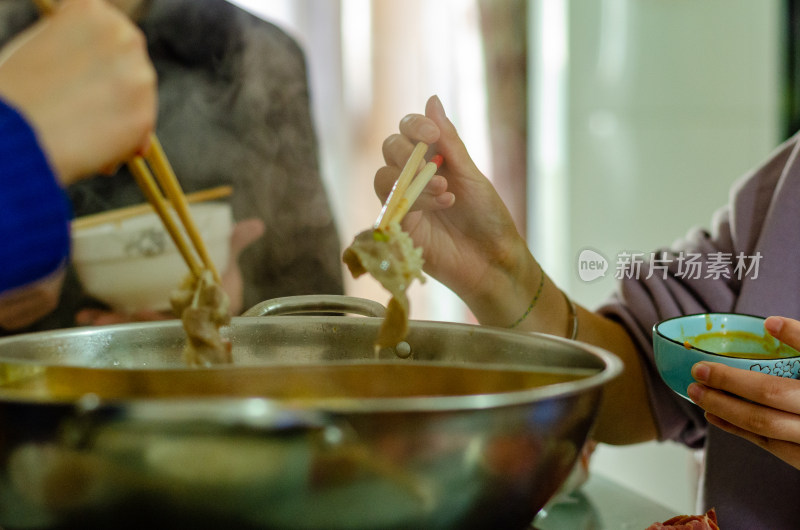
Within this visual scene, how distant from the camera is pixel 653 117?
258cm

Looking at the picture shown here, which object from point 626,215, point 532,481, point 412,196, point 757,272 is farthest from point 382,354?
point 626,215

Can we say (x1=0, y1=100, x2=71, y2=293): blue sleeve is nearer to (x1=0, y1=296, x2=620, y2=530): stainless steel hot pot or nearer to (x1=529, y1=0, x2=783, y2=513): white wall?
(x1=0, y1=296, x2=620, y2=530): stainless steel hot pot

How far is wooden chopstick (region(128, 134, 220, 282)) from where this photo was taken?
2.27 feet

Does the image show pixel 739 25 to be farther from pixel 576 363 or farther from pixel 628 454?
pixel 576 363

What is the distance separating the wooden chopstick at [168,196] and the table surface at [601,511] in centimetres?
53

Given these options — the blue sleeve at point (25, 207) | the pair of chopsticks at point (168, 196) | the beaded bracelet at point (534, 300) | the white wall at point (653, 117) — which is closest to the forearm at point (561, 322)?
the beaded bracelet at point (534, 300)

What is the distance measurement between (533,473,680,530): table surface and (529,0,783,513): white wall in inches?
63.0

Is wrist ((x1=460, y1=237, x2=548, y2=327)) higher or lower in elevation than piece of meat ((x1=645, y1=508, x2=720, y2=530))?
higher

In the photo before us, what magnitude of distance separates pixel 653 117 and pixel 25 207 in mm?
2452

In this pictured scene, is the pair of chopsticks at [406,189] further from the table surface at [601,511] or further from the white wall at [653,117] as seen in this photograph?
the white wall at [653,117]

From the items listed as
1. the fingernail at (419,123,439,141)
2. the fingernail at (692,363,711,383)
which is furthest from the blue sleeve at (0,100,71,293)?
the fingernail at (692,363,711,383)

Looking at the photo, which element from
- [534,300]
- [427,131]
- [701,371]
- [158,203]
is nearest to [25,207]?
[158,203]

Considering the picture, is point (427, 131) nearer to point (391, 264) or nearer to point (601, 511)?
point (391, 264)

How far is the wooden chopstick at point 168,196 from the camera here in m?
0.69
